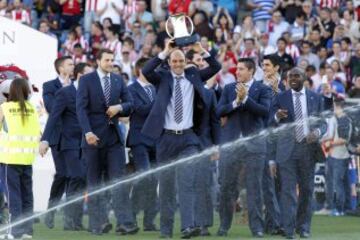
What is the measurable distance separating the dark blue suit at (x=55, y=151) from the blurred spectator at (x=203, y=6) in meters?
11.3

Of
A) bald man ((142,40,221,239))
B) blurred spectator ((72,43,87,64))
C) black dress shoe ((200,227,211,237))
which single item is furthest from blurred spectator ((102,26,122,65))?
bald man ((142,40,221,239))

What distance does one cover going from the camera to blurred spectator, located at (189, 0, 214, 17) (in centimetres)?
3103

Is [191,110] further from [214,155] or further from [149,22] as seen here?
[149,22]

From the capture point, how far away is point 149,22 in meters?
31.7

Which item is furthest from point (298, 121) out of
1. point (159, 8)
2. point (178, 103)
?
point (159, 8)

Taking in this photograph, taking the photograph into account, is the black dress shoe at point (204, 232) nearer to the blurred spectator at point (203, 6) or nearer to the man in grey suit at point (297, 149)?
the man in grey suit at point (297, 149)

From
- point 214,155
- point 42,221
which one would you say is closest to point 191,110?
point 214,155

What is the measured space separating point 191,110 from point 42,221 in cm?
415

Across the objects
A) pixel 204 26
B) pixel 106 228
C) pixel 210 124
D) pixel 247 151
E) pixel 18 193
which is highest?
pixel 204 26

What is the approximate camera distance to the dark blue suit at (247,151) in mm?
17781

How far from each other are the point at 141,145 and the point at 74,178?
105 centimetres

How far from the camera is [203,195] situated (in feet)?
60.4

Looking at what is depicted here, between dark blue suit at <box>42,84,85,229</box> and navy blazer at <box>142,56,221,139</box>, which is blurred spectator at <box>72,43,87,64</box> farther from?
navy blazer at <box>142,56,221,139</box>

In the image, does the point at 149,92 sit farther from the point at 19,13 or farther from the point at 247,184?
the point at 19,13
